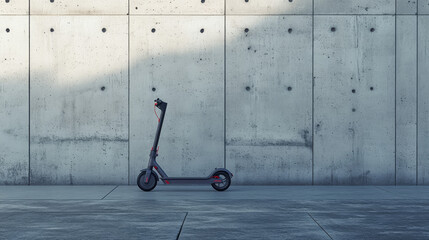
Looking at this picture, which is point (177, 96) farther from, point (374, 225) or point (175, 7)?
point (374, 225)

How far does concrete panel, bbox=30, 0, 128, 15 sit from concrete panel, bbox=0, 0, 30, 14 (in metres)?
0.15

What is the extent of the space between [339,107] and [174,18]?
12.2 ft

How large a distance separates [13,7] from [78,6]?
1.29 m

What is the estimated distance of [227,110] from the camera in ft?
40.6

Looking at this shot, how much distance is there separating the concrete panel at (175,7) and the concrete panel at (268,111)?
70 centimetres

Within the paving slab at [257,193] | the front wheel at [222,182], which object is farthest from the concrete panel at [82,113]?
the front wheel at [222,182]

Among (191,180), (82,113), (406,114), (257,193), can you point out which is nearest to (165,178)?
(191,180)

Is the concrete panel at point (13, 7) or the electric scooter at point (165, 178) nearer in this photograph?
the electric scooter at point (165, 178)

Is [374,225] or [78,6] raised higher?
[78,6]

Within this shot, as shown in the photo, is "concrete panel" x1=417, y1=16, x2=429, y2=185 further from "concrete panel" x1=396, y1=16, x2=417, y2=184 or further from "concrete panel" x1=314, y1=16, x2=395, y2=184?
"concrete panel" x1=314, y1=16, x2=395, y2=184

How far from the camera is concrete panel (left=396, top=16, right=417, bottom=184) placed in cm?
1238

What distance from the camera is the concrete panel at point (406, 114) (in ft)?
40.6

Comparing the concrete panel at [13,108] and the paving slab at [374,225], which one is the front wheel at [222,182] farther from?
the concrete panel at [13,108]

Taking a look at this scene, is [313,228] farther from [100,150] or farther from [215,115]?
[100,150]
